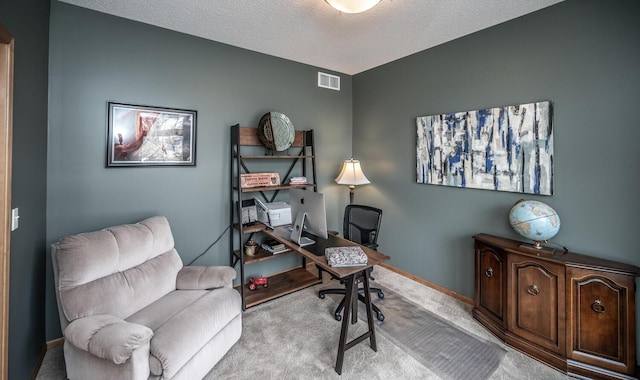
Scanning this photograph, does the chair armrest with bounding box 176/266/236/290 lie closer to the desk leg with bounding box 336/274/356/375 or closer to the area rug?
the desk leg with bounding box 336/274/356/375

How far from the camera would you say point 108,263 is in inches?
76.3

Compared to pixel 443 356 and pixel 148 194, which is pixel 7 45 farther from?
pixel 443 356

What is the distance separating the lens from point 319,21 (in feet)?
8.44

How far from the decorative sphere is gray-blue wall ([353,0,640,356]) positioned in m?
0.26

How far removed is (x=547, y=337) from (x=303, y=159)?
297 cm

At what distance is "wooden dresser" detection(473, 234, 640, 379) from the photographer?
6.05 feet

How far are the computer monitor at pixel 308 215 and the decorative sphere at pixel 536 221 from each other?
62.9 inches

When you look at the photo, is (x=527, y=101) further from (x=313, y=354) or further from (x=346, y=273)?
(x=313, y=354)

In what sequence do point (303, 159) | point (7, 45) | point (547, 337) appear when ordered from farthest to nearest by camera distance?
point (303, 159) → point (547, 337) → point (7, 45)

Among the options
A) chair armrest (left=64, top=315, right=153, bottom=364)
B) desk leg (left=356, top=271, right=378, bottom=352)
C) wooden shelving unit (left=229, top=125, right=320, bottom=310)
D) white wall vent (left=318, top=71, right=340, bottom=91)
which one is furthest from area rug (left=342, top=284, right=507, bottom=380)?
white wall vent (left=318, top=71, right=340, bottom=91)

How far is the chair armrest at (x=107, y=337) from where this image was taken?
1.46 meters

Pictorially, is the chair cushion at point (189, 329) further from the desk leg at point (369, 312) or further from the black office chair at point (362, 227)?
the black office chair at point (362, 227)

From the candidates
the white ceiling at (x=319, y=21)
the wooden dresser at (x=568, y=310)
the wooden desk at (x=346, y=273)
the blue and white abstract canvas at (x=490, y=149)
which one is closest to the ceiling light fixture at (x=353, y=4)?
the white ceiling at (x=319, y=21)

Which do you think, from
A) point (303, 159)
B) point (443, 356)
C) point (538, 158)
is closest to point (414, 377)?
point (443, 356)
